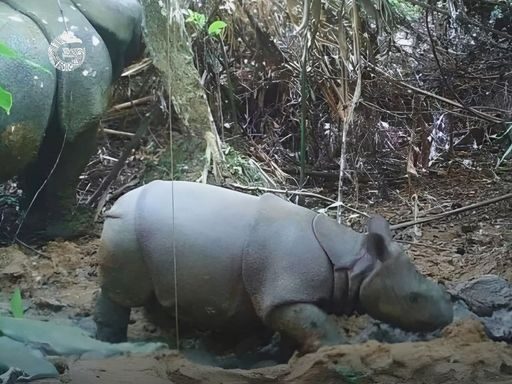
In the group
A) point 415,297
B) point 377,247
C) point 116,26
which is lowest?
point 415,297

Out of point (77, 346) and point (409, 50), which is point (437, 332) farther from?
point (77, 346)

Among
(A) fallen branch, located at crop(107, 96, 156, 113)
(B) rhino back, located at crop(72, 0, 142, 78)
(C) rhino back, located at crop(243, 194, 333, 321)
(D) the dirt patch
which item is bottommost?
(D) the dirt patch

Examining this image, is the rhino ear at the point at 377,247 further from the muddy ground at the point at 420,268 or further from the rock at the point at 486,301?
the rock at the point at 486,301

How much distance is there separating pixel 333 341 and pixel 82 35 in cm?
77

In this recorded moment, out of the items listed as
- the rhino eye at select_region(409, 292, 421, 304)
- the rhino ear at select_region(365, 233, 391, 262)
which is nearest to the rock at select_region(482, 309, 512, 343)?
the rhino eye at select_region(409, 292, 421, 304)

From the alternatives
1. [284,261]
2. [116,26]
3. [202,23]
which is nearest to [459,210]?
[284,261]

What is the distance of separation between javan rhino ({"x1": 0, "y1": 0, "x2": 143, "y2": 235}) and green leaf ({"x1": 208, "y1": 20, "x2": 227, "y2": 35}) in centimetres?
14

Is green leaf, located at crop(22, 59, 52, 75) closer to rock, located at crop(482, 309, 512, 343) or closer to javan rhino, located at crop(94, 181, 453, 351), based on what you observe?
javan rhino, located at crop(94, 181, 453, 351)

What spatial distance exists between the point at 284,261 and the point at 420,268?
0.90 feet

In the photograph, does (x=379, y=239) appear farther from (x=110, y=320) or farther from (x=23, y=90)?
(x=23, y=90)

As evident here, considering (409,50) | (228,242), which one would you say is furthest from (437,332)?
(409,50)

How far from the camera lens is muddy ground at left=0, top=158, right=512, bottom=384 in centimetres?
154

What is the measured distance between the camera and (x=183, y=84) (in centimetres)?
166

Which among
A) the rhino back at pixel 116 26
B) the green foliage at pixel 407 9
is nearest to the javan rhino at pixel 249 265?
the rhino back at pixel 116 26
